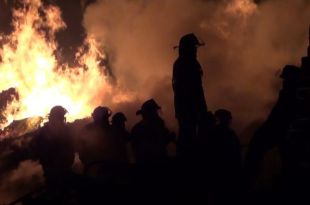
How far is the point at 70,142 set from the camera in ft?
37.9

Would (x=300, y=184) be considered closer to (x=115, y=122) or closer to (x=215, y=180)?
(x=215, y=180)

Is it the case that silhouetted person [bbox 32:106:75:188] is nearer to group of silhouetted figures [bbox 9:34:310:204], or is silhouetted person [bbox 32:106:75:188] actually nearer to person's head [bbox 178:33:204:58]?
group of silhouetted figures [bbox 9:34:310:204]

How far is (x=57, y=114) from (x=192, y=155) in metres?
3.99

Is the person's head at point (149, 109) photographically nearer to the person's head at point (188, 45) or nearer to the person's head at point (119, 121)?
the person's head at point (188, 45)

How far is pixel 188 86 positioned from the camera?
404 inches

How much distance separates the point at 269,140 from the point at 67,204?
3.61 m

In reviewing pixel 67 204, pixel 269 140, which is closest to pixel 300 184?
pixel 269 140

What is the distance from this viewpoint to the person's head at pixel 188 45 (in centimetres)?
1005

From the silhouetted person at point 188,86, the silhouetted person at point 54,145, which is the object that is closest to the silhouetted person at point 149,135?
the silhouetted person at point 188,86

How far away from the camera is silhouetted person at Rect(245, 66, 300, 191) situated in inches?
294

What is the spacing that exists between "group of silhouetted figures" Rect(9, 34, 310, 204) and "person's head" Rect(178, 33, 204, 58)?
0.07 ft

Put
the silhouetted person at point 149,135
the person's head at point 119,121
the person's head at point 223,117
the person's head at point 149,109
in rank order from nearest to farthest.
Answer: the person's head at point 223,117, the silhouetted person at point 149,135, the person's head at point 149,109, the person's head at point 119,121

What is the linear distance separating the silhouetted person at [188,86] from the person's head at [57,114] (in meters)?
2.76

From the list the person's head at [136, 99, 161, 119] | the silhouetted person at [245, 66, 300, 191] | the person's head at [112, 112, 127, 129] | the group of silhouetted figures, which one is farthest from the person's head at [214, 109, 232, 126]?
the person's head at [112, 112, 127, 129]
